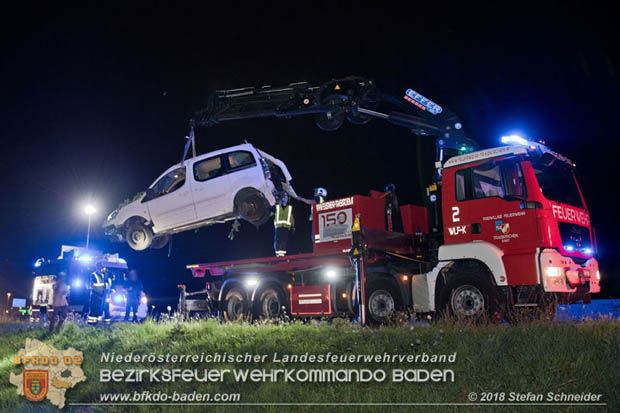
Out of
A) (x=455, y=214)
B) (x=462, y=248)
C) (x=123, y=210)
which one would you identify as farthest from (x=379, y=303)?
(x=123, y=210)

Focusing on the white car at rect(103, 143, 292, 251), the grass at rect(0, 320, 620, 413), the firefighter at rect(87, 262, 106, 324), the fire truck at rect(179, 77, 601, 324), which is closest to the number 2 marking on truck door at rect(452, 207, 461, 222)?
the fire truck at rect(179, 77, 601, 324)

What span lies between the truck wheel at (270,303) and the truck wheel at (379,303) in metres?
2.40

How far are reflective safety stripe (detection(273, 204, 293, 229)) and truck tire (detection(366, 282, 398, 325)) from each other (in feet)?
9.48

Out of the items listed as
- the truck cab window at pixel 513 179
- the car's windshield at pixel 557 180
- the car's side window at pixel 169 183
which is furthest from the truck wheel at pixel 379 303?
the car's side window at pixel 169 183

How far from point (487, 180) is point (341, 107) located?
4.11 meters

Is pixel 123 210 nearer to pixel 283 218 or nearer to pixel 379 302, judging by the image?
pixel 283 218

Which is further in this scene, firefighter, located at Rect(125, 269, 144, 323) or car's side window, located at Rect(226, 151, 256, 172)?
firefighter, located at Rect(125, 269, 144, 323)

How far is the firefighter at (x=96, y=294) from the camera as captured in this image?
51.3 feet

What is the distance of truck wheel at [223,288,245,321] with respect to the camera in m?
12.4

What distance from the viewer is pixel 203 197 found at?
13031 millimetres

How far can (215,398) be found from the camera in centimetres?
648

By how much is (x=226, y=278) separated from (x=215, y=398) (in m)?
6.50

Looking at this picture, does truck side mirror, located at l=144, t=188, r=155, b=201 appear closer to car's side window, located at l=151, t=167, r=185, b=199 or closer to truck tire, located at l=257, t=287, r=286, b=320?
car's side window, located at l=151, t=167, r=185, b=199

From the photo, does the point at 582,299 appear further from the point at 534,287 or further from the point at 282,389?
the point at 282,389
